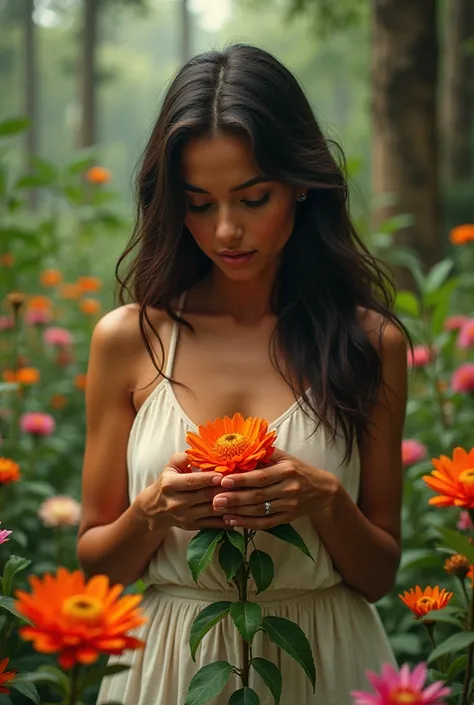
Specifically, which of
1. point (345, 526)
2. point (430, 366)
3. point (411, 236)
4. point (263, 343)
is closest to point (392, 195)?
point (411, 236)

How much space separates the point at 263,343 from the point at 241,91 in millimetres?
432

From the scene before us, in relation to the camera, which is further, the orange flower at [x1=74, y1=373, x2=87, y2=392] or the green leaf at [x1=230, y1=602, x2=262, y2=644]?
the orange flower at [x1=74, y1=373, x2=87, y2=392]

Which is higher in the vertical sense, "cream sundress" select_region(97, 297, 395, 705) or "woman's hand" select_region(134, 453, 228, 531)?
"woman's hand" select_region(134, 453, 228, 531)

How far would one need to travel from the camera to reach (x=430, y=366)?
2604 mm

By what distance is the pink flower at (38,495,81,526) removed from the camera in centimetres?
239

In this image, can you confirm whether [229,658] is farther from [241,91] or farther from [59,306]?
[59,306]

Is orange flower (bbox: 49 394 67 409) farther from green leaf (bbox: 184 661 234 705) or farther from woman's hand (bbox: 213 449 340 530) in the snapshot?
green leaf (bbox: 184 661 234 705)

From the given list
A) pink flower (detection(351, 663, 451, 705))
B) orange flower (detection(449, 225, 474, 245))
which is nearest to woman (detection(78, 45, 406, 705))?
pink flower (detection(351, 663, 451, 705))

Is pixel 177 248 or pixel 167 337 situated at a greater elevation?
pixel 177 248

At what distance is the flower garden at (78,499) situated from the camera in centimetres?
82

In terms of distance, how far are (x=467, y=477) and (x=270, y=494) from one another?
0.81 ft

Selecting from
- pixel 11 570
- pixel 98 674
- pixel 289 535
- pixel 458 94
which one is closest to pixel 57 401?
pixel 11 570

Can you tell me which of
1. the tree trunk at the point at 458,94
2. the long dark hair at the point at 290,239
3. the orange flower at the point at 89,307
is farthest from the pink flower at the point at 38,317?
the tree trunk at the point at 458,94

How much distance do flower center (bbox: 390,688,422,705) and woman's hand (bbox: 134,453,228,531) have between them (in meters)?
0.45
